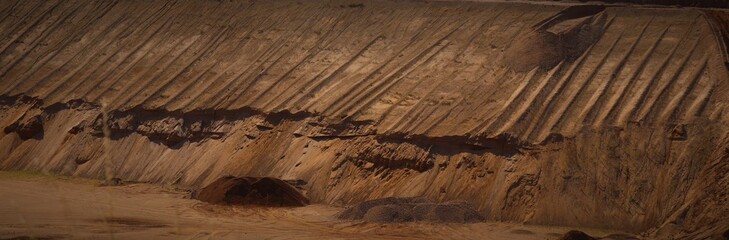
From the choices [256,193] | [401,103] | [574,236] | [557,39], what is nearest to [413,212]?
[256,193]

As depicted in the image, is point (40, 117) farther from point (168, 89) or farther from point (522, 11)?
point (522, 11)

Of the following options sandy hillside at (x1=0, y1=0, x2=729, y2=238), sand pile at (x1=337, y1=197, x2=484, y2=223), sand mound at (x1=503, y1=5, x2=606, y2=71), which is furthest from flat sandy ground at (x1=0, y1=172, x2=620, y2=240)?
sand mound at (x1=503, y1=5, x2=606, y2=71)

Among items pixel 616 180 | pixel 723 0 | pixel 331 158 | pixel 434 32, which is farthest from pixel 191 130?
pixel 723 0

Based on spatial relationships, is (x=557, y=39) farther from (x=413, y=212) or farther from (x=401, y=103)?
(x=413, y=212)

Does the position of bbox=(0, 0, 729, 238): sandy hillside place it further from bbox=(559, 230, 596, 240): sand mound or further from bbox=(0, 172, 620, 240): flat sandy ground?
bbox=(559, 230, 596, 240): sand mound

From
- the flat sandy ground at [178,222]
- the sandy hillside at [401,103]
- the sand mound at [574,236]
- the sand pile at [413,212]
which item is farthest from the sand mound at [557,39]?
the sand mound at [574,236]

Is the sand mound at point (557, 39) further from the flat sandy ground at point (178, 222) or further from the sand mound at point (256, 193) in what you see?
the sand mound at point (256, 193)
